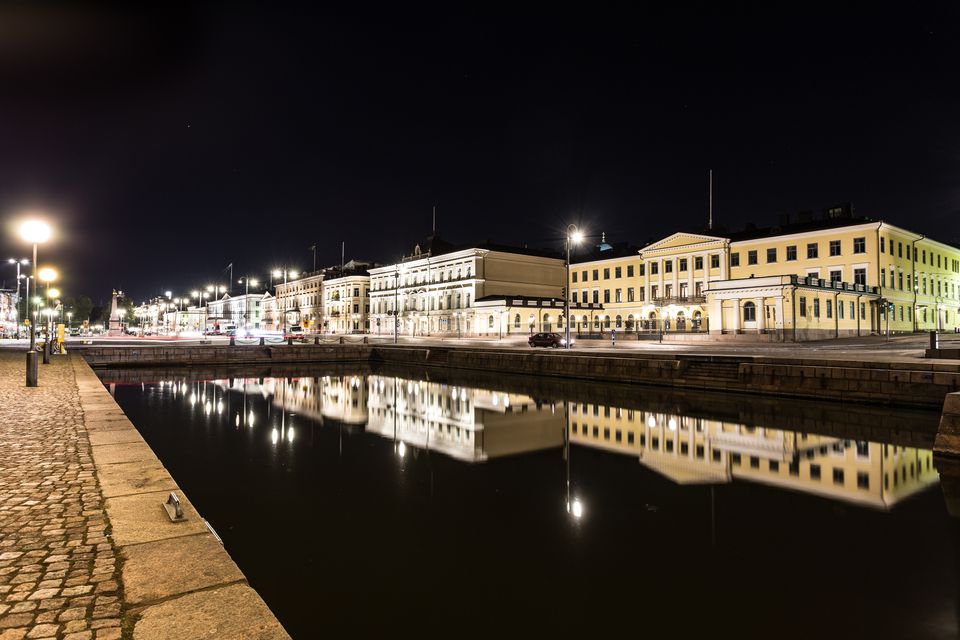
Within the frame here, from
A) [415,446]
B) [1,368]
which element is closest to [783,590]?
[415,446]

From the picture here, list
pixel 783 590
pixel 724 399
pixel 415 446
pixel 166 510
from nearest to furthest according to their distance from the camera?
pixel 166 510
pixel 783 590
pixel 415 446
pixel 724 399

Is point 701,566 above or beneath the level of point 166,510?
beneath

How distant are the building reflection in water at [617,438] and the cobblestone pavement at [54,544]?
6600mm

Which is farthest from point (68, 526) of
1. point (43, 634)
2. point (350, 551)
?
point (350, 551)

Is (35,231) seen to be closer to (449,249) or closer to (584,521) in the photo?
(584,521)

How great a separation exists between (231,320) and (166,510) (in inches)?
6203

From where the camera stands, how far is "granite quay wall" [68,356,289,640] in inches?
140

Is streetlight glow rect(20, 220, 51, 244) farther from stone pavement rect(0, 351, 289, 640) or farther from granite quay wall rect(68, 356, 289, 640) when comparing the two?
granite quay wall rect(68, 356, 289, 640)

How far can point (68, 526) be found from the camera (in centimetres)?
538

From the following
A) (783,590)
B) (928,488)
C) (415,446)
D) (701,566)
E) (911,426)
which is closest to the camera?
(783,590)

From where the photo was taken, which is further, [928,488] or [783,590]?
[928,488]

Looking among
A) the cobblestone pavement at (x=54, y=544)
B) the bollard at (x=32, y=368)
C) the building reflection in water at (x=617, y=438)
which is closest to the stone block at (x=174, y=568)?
the cobblestone pavement at (x=54, y=544)

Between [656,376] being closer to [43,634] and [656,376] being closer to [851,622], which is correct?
[851,622]

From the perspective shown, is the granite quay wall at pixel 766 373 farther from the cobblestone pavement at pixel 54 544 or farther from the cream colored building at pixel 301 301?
the cream colored building at pixel 301 301
